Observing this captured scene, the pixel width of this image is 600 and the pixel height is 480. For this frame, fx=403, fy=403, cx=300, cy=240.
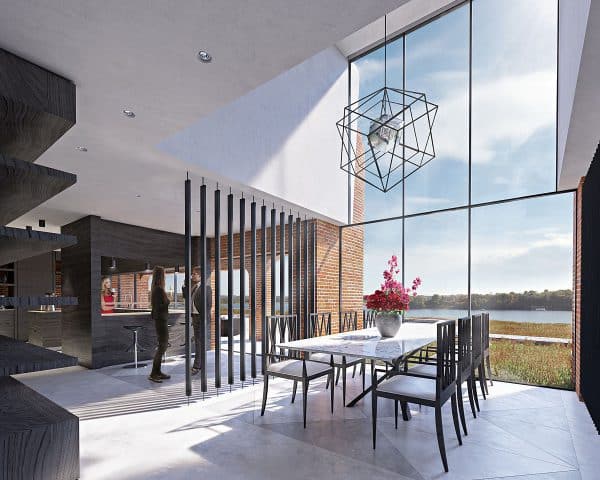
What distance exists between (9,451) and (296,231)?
17.4 ft

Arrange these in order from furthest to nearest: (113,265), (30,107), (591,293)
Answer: (113,265) < (591,293) < (30,107)

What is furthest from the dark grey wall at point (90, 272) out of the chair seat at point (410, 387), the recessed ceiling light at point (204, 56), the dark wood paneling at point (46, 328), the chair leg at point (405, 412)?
the recessed ceiling light at point (204, 56)

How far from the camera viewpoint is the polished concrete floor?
8.76 ft

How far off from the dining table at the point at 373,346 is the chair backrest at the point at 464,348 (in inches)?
12.5

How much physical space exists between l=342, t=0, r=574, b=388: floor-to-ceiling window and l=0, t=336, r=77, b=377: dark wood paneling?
5.05 m

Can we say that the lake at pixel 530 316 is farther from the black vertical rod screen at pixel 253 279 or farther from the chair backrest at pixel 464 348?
the black vertical rod screen at pixel 253 279

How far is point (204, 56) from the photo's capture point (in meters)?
2.12

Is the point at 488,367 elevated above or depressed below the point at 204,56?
below

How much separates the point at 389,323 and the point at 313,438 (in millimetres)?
1339

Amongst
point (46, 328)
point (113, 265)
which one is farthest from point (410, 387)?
point (46, 328)

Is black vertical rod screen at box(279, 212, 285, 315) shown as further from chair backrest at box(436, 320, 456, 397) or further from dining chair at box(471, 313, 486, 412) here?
chair backrest at box(436, 320, 456, 397)

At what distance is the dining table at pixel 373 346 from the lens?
3072 millimetres

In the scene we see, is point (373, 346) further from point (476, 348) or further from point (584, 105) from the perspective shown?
point (584, 105)

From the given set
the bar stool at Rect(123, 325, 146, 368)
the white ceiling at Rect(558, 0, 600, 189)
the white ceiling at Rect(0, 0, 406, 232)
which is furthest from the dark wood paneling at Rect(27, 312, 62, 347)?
the white ceiling at Rect(558, 0, 600, 189)
